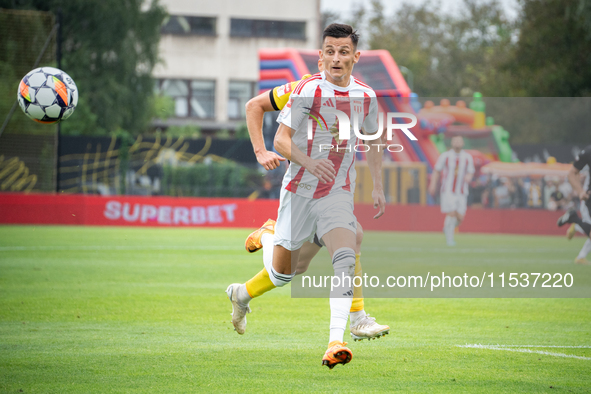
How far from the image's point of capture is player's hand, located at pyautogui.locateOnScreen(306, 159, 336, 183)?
17.6ft

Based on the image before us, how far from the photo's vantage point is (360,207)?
23.3m

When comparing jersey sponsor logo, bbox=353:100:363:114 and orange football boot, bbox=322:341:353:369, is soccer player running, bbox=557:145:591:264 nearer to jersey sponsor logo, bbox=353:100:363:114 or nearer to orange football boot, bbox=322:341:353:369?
jersey sponsor logo, bbox=353:100:363:114

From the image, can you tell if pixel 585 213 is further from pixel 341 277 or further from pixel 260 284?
pixel 341 277

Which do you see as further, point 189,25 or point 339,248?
point 189,25

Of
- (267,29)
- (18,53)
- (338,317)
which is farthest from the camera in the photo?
(267,29)

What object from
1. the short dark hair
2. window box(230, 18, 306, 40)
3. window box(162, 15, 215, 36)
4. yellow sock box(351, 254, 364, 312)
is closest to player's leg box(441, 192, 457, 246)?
yellow sock box(351, 254, 364, 312)

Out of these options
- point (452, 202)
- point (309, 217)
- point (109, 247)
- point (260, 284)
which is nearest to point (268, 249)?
point (260, 284)

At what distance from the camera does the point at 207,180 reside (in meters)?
26.1

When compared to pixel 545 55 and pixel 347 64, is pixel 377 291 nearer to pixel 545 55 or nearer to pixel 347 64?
pixel 347 64

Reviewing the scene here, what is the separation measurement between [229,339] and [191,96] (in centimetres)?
4616

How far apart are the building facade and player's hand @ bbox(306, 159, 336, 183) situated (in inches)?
1787

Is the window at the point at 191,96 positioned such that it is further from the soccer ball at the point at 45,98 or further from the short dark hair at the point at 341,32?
the short dark hair at the point at 341,32

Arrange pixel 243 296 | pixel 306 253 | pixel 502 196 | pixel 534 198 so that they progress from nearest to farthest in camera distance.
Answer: pixel 306 253 → pixel 243 296 → pixel 534 198 → pixel 502 196

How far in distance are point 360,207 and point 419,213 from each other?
2.00 metres
